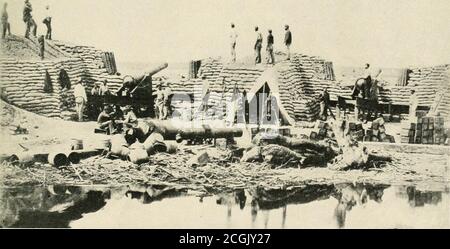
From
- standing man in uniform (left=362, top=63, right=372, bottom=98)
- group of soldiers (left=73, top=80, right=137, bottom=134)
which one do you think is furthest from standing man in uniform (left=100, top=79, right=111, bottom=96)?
standing man in uniform (left=362, top=63, right=372, bottom=98)

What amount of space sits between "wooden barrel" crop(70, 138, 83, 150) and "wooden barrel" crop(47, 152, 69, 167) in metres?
0.18

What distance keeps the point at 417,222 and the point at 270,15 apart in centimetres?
388

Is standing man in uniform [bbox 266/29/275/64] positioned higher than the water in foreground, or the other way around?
standing man in uniform [bbox 266/29/275/64]

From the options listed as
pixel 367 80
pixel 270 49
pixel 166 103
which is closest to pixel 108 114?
pixel 166 103

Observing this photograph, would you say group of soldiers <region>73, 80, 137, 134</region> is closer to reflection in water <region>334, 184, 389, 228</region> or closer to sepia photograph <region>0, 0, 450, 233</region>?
sepia photograph <region>0, 0, 450, 233</region>

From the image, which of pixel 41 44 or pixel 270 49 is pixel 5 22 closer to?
pixel 41 44

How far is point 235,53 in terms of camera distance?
880 centimetres

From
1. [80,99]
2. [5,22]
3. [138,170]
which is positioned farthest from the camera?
[80,99]

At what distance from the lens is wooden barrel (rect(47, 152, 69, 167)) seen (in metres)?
8.49

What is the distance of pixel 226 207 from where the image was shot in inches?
335

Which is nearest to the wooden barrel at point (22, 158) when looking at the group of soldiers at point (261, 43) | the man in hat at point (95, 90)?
the man in hat at point (95, 90)

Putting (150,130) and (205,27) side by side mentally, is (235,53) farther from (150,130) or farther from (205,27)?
(150,130)

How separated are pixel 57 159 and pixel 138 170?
3.98 feet

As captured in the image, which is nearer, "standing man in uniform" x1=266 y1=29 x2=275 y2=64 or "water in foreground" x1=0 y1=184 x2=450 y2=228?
"water in foreground" x1=0 y1=184 x2=450 y2=228
